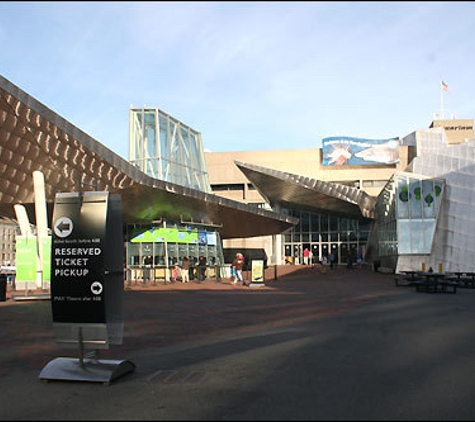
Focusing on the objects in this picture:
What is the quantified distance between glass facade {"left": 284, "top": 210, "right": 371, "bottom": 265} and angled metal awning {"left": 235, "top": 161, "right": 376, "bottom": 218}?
8.29 feet

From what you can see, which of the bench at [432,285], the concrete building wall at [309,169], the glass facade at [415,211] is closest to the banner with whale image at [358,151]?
the concrete building wall at [309,169]

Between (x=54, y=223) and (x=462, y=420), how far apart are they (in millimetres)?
5060

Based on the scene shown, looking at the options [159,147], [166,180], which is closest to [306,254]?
[166,180]

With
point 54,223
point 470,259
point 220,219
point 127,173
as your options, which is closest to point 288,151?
point 220,219

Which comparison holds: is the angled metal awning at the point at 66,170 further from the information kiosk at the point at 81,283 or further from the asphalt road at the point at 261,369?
the information kiosk at the point at 81,283

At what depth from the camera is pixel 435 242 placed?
3341 centimetres

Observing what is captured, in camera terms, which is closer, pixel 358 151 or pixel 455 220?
pixel 455 220

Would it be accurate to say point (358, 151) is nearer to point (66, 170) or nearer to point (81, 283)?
point (66, 170)

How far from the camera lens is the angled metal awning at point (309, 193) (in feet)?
129

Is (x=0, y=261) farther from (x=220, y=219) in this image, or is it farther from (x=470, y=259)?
(x=470, y=259)

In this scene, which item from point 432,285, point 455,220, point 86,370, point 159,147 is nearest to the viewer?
point 86,370

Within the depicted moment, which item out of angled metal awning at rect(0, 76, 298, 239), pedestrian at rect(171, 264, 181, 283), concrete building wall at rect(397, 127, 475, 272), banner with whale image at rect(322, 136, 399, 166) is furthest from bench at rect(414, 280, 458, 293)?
banner with whale image at rect(322, 136, 399, 166)

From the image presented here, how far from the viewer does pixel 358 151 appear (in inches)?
2618

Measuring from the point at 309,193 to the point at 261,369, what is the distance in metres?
35.8
